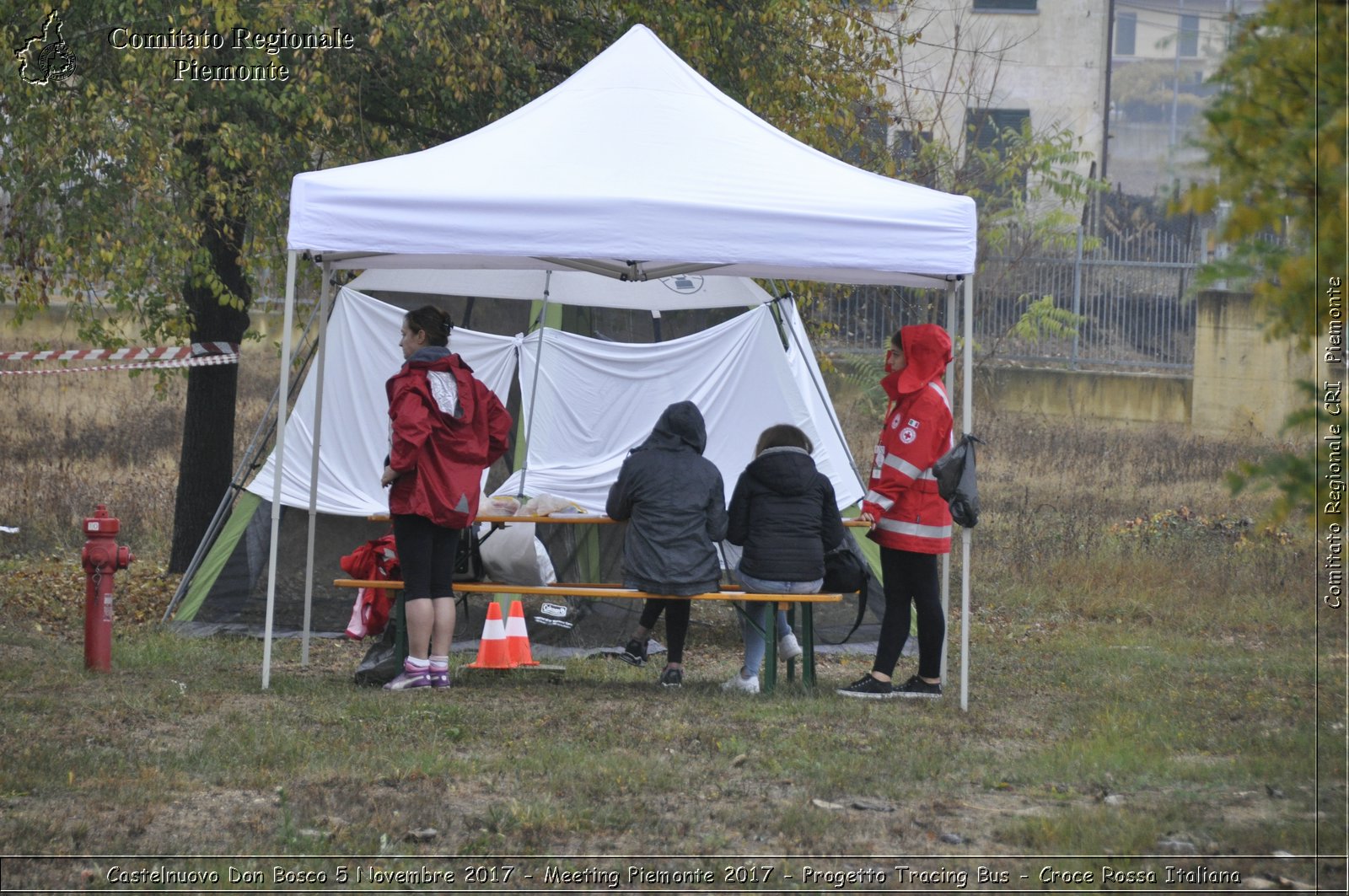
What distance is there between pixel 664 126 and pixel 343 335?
2.92 meters

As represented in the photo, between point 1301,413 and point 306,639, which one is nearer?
point 1301,413

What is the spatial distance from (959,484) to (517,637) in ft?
8.27

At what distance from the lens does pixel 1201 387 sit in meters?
16.9

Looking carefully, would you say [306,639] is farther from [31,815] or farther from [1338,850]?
[1338,850]

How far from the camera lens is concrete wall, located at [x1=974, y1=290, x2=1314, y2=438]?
52.6ft

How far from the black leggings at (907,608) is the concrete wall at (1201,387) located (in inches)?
347

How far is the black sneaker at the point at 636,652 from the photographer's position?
7809 mm

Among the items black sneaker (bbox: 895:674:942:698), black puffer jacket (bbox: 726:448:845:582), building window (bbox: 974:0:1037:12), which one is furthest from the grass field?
building window (bbox: 974:0:1037:12)

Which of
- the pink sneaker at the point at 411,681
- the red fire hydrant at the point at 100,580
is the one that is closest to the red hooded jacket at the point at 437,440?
the pink sneaker at the point at 411,681

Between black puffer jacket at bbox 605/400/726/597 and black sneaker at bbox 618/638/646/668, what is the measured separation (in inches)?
38.7

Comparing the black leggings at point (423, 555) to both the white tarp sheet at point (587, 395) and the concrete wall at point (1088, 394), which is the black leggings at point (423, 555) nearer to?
the white tarp sheet at point (587, 395)

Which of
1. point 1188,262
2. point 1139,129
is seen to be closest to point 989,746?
point 1188,262

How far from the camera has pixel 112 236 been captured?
8320mm

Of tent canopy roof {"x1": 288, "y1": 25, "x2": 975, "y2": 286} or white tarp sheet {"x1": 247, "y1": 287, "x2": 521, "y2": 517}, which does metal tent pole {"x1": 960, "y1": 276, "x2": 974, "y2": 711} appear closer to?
tent canopy roof {"x1": 288, "y1": 25, "x2": 975, "y2": 286}
